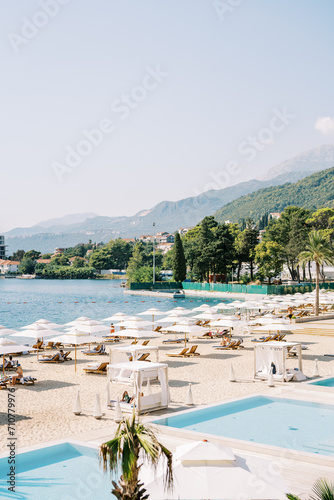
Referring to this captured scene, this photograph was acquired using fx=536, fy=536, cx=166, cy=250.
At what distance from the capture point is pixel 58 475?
418 inches

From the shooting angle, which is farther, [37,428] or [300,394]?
[300,394]

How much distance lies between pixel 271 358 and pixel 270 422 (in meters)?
5.77

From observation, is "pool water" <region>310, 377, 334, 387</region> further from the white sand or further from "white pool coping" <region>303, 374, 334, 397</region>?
the white sand

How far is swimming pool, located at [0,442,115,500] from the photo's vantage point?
9.73m

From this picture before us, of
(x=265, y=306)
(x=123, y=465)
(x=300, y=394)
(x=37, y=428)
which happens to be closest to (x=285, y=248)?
(x=265, y=306)

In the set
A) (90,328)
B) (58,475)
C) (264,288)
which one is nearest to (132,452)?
(58,475)

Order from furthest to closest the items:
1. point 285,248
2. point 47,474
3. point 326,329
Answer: point 285,248, point 326,329, point 47,474

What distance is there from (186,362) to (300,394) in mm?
8307

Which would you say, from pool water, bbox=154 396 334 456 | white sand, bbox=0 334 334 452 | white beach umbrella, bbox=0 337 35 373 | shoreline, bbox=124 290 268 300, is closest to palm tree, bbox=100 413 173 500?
white sand, bbox=0 334 334 452

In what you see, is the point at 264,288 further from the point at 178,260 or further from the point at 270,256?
the point at 178,260

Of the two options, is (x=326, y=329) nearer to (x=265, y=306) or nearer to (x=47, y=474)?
(x=265, y=306)

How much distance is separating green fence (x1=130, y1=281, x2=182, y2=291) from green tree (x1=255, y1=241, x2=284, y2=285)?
16172 mm

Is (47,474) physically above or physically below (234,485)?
below

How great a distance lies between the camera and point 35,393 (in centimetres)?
1816
